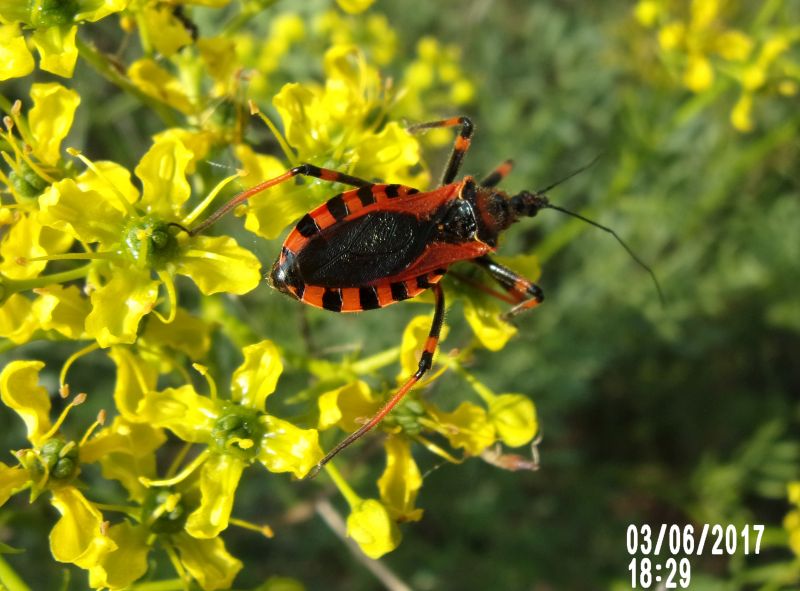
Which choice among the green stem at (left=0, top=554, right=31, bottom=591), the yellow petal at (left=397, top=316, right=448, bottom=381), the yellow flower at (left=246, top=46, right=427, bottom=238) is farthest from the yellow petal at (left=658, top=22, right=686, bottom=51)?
the green stem at (left=0, top=554, right=31, bottom=591)

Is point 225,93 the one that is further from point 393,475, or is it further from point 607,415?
point 607,415

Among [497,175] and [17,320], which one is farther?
[497,175]

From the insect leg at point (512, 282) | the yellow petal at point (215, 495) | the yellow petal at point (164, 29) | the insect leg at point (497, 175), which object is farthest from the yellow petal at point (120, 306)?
the insect leg at point (497, 175)

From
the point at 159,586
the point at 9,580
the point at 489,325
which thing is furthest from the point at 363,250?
the point at 9,580

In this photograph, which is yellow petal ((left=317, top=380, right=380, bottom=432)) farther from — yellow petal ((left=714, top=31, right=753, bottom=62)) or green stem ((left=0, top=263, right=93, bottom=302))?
yellow petal ((left=714, top=31, right=753, bottom=62))

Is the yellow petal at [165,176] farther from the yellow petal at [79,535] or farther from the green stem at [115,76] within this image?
the yellow petal at [79,535]

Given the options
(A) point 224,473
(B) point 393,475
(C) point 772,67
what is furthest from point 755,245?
(A) point 224,473

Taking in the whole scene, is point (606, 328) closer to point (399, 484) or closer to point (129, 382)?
point (399, 484)
